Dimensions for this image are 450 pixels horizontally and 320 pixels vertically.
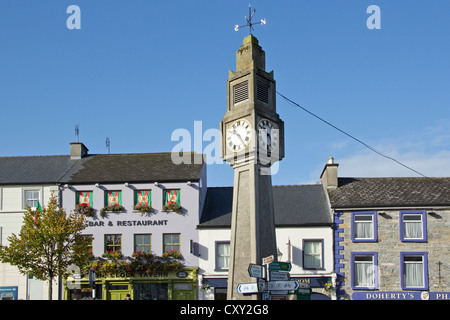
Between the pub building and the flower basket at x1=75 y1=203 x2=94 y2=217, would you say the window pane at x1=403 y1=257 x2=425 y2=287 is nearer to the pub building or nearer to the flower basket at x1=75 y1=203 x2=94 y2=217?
the pub building

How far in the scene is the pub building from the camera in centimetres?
2991

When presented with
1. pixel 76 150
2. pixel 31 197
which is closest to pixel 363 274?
pixel 76 150

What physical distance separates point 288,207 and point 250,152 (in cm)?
1401

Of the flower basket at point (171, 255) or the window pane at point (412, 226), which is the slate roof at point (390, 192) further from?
the flower basket at point (171, 255)

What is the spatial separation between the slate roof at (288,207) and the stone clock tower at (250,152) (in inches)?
447

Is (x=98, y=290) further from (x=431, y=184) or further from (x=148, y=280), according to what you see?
(x=431, y=184)

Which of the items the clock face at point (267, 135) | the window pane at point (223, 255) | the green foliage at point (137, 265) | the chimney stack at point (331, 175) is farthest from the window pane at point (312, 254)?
the clock face at point (267, 135)

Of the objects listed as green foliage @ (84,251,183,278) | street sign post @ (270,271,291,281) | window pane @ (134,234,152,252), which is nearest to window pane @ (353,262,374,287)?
green foliage @ (84,251,183,278)

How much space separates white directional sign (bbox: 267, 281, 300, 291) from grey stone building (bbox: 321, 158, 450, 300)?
15.7 meters

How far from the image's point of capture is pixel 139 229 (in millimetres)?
30922

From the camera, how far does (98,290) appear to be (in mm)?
30297

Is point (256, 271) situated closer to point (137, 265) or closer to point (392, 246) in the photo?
point (137, 265)
